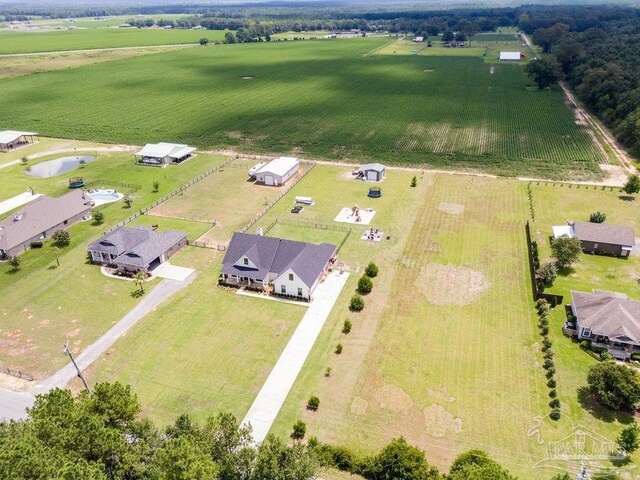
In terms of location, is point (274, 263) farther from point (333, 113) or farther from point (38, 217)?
point (333, 113)

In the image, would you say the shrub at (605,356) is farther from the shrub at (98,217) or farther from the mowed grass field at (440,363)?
the shrub at (98,217)

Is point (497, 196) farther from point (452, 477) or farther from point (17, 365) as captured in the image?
point (17, 365)

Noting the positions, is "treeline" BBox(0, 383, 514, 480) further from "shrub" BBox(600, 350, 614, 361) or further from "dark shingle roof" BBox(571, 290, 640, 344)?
"dark shingle roof" BBox(571, 290, 640, 344)

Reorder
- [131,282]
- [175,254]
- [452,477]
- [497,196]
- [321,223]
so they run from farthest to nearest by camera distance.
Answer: [497,196] < [321,223] < [175,254] < [131,282] < [452,477]

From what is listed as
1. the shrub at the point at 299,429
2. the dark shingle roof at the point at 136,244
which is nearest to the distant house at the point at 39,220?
the dark shingle roof at the point at 136,244

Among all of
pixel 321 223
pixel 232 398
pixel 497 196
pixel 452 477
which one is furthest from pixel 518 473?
pixel 497 196

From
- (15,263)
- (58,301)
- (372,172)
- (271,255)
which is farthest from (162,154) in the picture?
(271,255)
